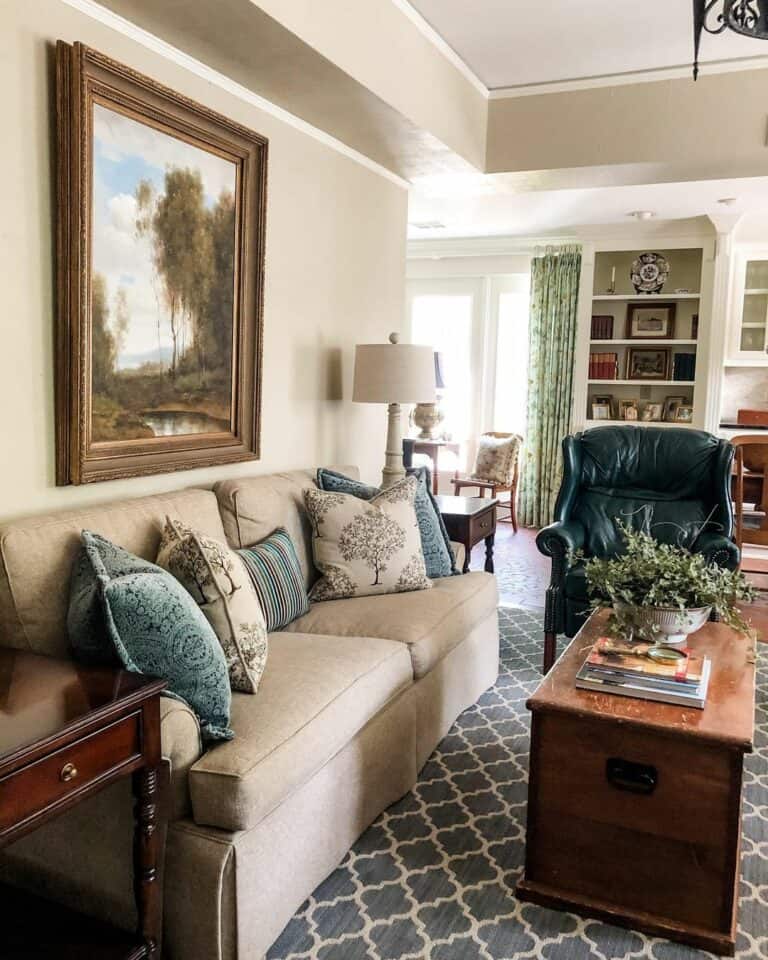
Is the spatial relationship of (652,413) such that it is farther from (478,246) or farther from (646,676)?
(646,676)

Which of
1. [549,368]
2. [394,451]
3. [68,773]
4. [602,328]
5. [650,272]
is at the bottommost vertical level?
[68,773]

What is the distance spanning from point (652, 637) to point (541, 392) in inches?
189

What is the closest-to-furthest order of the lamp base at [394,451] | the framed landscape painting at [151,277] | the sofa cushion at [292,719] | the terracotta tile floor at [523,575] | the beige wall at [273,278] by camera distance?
the sofa cushion at [292,719]
the beige wall at [273,278]
the framed landscape painting at [151,277]
the lamp base at [394,451]
the terracotta tile floor at [523,575]

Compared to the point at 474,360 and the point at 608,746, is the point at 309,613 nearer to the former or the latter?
the point at 608,746

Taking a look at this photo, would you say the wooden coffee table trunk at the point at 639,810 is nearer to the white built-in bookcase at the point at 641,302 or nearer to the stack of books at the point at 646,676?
the stack of books at the point at 646,676

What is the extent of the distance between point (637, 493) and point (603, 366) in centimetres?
311

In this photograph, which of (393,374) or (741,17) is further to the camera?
→ (393,374)

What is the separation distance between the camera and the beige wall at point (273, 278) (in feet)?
7.23

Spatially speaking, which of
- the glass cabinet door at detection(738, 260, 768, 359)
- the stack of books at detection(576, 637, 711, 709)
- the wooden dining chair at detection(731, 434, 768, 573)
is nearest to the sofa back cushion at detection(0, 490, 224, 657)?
the stack of books at detection(576, 637, 711, 709)

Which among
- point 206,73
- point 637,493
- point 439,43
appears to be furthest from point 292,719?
point 439,43

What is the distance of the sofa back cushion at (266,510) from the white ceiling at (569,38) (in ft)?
6.17

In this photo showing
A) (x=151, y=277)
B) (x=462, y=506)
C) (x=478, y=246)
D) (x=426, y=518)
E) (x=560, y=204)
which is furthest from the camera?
(x=478, y=246)

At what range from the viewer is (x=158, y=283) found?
271cm

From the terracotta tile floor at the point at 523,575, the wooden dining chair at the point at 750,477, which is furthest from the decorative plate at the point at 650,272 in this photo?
the terracotta tile floor at the point at 523,575
